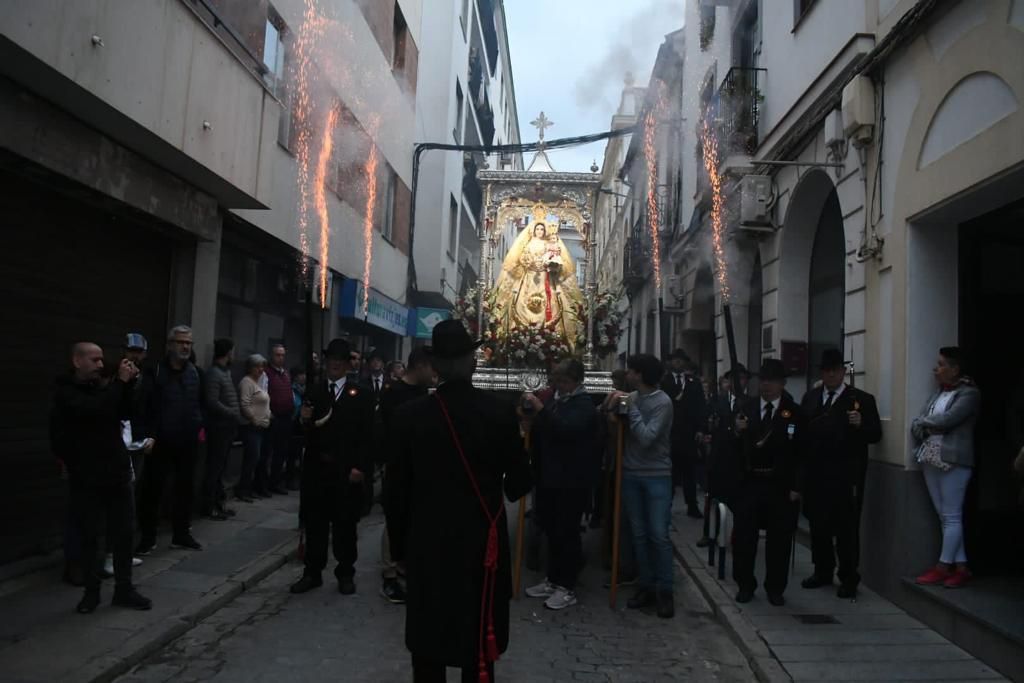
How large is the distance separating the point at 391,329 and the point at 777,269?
402 inches

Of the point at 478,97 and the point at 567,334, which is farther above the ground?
the point at 478,97

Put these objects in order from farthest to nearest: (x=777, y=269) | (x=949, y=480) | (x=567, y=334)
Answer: (x=567, y=334)
(x=777, y=269)
(x=949, y=480)

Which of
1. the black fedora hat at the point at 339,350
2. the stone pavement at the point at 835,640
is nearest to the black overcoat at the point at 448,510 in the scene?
the stone pavement at the point at 835,640

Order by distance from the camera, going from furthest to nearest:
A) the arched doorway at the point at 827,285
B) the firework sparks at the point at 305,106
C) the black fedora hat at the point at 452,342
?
the firework sparks at the point at 305,106 → the arched doorway at the point at 827,285 → the black fedora hat at the point at 452,342

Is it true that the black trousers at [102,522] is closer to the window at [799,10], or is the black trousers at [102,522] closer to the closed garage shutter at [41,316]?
the closed garage shutter at [41,316]

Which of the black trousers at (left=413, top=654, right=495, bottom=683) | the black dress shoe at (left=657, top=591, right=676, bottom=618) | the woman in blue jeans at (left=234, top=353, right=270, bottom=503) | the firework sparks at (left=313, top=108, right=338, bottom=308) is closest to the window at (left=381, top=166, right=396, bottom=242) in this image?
the firework sparks at (left=313, top=108, right=338, bottom=308)

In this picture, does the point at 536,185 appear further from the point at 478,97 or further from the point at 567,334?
the point at 478,97

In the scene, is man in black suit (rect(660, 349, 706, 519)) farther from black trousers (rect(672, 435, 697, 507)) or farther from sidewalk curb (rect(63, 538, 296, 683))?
sidewalk curb (rect(63, 538, 296, 683))

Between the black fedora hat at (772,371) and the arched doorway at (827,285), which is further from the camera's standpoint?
the arched doorway at (827,285)

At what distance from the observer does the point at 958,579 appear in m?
5.51

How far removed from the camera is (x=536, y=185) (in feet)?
47.6

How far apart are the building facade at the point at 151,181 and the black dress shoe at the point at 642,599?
387 cm

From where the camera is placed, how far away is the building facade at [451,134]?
70.5 feet

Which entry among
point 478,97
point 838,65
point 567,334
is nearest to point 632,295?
point 478,97
